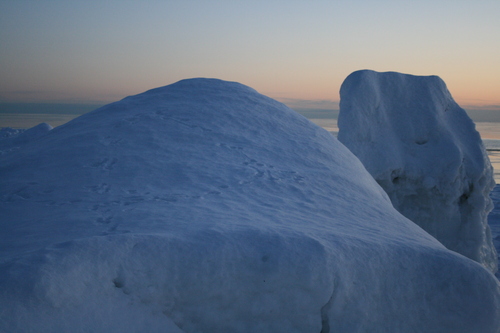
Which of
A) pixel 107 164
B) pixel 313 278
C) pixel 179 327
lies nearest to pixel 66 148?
pixel 107 164

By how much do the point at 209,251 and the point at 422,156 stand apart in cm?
779

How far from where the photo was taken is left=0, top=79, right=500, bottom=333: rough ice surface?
1.83 metres

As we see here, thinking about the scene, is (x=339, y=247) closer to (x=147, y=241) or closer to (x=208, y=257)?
(x=208, y=257)

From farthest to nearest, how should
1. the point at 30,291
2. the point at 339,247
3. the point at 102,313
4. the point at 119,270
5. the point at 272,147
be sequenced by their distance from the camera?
the point at 272,147 → the point at 339,247 → the point at 119,270 → the point at 102,313 → the point at 30,291

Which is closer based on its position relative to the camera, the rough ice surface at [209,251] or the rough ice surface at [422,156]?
the rough ice surface at [209,251]

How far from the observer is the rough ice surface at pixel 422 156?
27.8ft

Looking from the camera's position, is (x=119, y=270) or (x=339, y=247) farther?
(x=339, y=247)

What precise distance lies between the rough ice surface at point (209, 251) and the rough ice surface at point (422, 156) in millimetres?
5535

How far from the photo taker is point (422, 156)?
8703 mm

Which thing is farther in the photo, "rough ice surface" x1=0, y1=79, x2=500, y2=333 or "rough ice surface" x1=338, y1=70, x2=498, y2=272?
"rough ice surface" x1=338, y1=70, x2=498, y2=272

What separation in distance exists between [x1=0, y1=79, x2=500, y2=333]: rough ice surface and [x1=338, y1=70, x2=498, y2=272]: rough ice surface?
18.2 feet

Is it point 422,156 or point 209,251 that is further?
point 422,156

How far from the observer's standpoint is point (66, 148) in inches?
132

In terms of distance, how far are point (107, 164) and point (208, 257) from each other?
141cm
